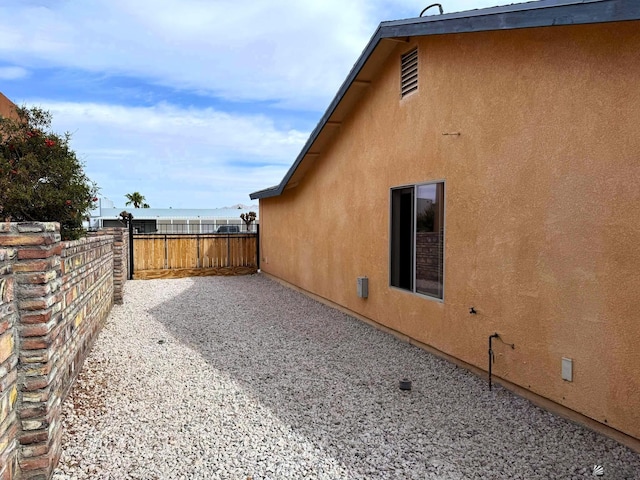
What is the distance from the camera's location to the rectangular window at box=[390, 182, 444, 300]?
6.04m

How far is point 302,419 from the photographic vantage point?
421 cm

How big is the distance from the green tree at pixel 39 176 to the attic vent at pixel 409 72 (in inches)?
200

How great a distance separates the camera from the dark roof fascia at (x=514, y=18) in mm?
3217

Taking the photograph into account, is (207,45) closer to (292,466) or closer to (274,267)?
(274,267)

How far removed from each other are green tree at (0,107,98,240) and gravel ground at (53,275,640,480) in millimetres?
2103

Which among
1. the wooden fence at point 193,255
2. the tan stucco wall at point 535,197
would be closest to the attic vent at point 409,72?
the tan stucco wall at point 535,197

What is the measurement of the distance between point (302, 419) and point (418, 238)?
3308mm

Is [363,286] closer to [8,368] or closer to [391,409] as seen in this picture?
[391,409]

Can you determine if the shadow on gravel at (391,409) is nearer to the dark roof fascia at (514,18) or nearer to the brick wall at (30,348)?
the brick wall at (30,348)

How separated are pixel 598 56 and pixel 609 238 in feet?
5.09

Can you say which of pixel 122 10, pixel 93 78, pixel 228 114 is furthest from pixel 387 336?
pixel 228 114

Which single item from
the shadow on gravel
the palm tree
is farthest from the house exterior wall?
the palm tree

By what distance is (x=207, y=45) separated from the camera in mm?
10445

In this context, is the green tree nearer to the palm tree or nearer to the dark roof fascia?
the dark roof fascia
